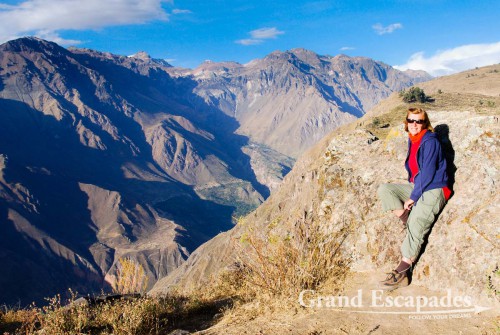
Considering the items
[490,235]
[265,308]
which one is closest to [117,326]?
[265,308]

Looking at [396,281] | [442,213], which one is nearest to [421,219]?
[442,213]

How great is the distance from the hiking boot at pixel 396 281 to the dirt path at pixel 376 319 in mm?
94

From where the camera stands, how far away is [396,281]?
18.7 feet

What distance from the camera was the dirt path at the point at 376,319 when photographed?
448 cm

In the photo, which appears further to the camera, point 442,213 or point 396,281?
point 442,213

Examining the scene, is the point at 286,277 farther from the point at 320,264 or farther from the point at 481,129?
the point at 481,129

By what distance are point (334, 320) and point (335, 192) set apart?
14.1 feet

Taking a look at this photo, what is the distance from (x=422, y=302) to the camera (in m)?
5.15

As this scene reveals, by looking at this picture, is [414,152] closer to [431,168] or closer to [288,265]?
[431,168]

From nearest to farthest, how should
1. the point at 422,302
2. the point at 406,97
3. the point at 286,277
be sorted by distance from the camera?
the point at 422,302
the point at 286,277
the point at 406,97

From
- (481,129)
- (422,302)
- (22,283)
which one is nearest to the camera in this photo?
(422,302)

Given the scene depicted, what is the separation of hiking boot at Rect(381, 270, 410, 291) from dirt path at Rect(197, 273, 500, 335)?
0.09m

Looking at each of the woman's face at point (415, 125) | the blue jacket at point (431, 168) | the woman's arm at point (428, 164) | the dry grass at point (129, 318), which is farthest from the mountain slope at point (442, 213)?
the dry grass at point (129, 318)

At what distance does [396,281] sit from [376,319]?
1167 mm
